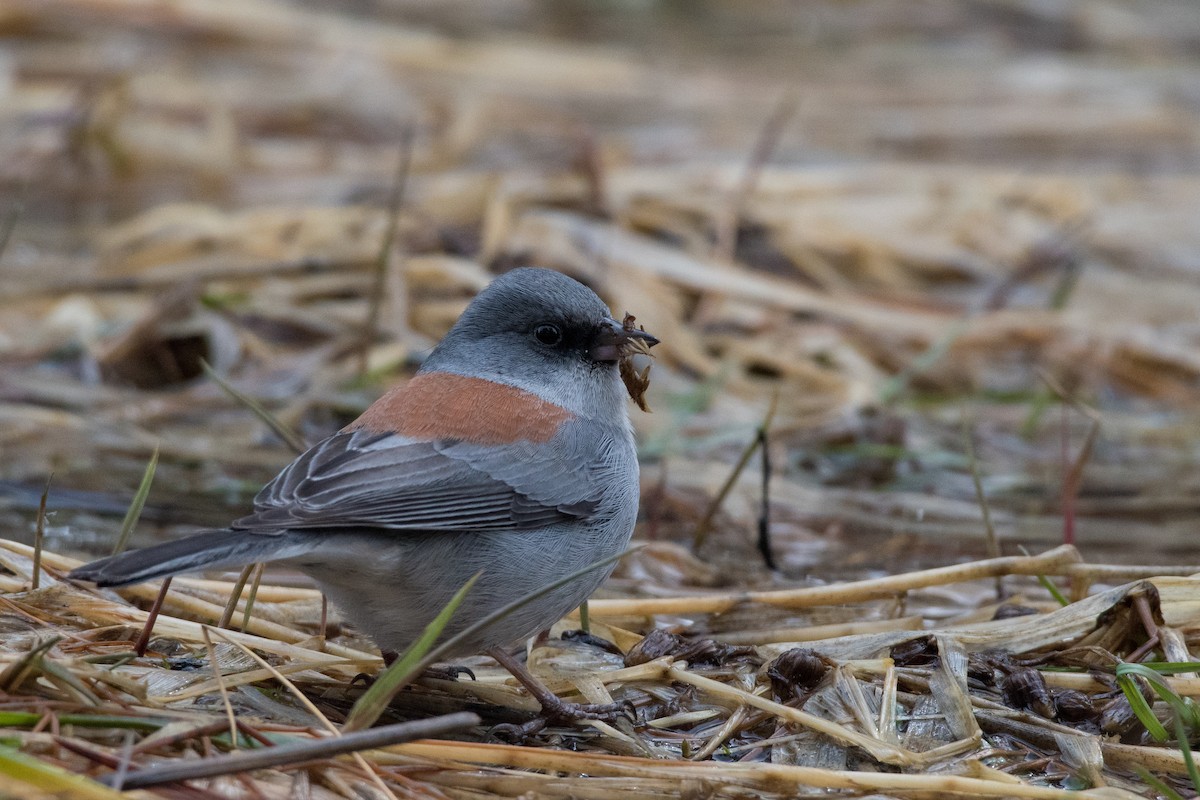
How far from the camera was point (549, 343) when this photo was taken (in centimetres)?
369

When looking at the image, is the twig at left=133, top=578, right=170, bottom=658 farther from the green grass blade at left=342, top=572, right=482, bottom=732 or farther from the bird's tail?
the green grass blade at left=342, top=572, right=482, bottom=732

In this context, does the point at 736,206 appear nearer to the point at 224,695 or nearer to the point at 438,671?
the point at 438,671

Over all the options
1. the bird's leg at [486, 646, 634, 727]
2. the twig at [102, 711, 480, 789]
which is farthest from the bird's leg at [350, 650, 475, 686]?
the twig at [102, 711, 480, 789]

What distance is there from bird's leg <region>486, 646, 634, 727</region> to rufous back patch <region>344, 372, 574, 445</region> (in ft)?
1.71

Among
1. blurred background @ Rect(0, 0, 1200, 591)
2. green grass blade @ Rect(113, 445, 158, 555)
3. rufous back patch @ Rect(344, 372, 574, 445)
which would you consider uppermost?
rufous back patch @ Rect(344, 372, 574, 445)

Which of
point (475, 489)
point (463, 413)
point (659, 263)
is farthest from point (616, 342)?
point (659, 263)

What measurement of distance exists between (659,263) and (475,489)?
3.75 meters

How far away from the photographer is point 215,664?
2.74m

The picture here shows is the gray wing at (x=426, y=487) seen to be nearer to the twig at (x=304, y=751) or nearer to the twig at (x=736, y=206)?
the twig at (x=304, y=751)

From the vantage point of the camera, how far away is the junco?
284cm

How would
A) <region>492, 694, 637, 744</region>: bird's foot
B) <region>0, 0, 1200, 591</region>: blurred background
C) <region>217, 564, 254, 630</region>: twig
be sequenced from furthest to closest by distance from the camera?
1. <region>0, 0, 1200, 591</region>: blurred background
2. <region>217, 564, 254, 630</region>: twig
3. <region>492, 694, 637, 744</region>: bird's foot

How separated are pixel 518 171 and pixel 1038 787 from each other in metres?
6.13

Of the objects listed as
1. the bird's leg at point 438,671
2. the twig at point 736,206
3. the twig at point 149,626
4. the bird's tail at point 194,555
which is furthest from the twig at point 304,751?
the twig at point 736,206

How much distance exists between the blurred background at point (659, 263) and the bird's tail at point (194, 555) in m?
1.61
